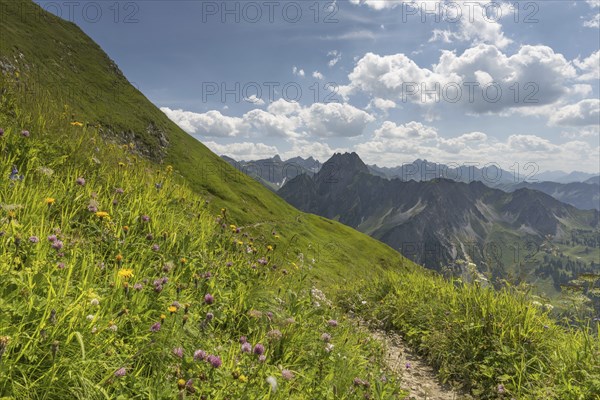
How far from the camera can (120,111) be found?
73.8m

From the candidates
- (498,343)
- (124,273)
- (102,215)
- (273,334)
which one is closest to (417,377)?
(498,343)

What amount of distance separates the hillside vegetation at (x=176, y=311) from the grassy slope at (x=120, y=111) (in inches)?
1739

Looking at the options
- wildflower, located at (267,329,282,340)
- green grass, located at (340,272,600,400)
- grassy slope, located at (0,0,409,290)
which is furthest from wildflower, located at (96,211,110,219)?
grassy slope, located at (0,0,409,290)

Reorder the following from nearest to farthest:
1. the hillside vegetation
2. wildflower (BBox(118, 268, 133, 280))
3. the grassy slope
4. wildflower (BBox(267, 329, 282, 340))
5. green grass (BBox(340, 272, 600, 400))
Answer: the hillside vegetation < wildflower (BBox(118, 268, 133, 280)) < wildflower (BBox(267, 329, 282, 340)) < green grass (BBox(340, 272, 600, 400)) < the grassy slope

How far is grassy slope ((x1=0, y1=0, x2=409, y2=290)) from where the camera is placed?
61406 millimetres

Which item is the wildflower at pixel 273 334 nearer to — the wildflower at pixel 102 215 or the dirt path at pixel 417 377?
the dirt path at pixel 417 377

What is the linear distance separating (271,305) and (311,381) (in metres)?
1.91

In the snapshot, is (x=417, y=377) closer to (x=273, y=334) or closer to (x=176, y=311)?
(x=273, y=334)

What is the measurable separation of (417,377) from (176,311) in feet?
22.8

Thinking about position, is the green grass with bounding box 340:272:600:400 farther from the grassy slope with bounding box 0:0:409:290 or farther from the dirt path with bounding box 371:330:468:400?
the grassy slope with bounding box 0:0:409:290

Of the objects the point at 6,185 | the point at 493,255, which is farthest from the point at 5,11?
the point at 493,255

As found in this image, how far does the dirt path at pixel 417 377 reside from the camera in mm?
7719

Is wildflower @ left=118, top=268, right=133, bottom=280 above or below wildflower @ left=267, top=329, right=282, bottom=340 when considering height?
above

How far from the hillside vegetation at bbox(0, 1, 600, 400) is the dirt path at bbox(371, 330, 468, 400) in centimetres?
31
